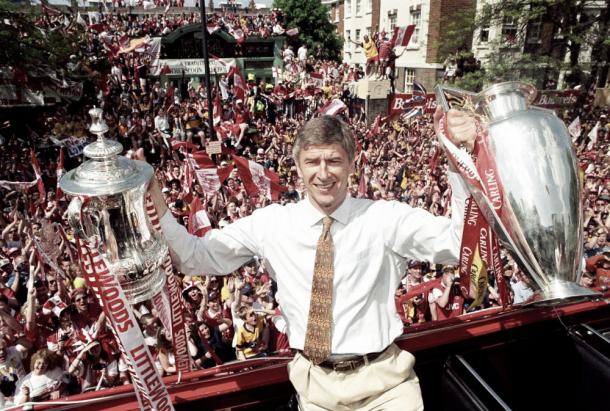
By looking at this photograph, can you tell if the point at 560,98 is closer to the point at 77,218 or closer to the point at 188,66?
the point at 77,218

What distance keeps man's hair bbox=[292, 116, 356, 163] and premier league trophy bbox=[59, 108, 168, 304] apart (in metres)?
0.68

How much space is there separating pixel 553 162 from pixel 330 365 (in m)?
1.27

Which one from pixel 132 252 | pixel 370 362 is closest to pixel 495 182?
pixel 370 362

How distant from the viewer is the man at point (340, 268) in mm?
1961

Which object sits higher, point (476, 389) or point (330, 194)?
point (330, 194)

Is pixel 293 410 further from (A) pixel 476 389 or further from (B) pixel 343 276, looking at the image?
(A) pixel 476 389

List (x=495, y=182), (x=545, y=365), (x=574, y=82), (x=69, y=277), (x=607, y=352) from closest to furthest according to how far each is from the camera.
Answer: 1. (x=495, y=182)
2. (x=607, y=352)
3. (x=545, y=365)
4. (x=69, y=277)
5. (x=574, y=82)

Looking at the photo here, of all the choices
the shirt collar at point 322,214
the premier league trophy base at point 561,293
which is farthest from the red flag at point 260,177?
the premier league trophy base at point 561,293

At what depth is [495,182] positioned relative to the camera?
166cm

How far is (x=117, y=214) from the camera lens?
6.12 feet

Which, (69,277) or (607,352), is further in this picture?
(69,277)

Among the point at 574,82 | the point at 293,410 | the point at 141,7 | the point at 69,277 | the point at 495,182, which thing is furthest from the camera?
the point at 141,7

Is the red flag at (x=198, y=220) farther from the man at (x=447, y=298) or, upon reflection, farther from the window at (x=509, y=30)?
the window at (x=509, y=30)

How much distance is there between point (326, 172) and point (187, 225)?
5075 millimetres
